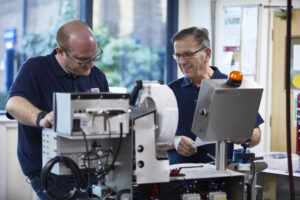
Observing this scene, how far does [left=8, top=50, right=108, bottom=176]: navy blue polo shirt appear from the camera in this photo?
209 cm

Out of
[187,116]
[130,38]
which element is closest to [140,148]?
[187,116]

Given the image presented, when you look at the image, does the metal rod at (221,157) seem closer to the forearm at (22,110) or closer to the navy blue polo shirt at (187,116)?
the navy blue polo shirt at (187,116)

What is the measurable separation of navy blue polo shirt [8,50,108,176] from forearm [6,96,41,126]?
0.19 feet

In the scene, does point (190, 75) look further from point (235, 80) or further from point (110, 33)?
point (110, 33)

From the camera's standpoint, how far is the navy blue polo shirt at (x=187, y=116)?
2.43 m

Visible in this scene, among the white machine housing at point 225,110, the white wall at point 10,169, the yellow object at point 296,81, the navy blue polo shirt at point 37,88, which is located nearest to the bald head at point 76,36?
the navy blue polo shirt at point 37,88

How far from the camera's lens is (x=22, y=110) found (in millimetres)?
1924

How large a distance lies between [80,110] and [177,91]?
3.83 feet

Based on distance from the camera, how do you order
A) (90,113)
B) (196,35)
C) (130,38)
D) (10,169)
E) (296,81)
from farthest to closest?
(130,38)
(296,81)
(10,169)
(196,35)
(90,113)

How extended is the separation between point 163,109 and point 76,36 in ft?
1.99

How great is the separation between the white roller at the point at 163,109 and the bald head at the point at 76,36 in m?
0.45

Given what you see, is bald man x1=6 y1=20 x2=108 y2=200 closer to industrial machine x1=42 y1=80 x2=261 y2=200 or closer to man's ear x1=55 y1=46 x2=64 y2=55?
man's ear x1=55 y1=46 x2=64 y2=55

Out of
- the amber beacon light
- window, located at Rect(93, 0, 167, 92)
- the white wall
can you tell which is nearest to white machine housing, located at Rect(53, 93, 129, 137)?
the amber beacon light

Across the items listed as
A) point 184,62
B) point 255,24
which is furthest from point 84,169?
point 255,24
